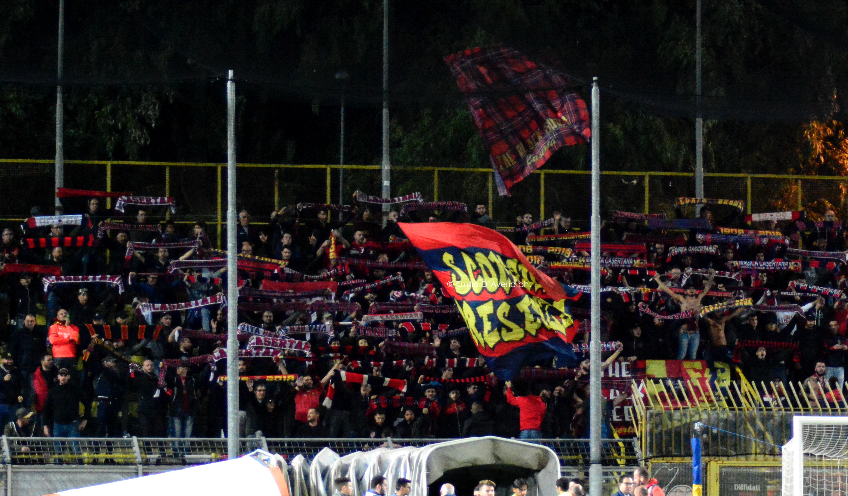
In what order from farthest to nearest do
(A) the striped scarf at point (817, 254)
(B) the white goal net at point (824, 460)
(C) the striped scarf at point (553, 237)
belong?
(A) the striped scarf at point (817, 254) < (C) the striped scarf at point (553, 237) < (B) the white goal net at point (824, 460)

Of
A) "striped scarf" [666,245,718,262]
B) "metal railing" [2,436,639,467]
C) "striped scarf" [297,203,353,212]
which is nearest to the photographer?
"metal railing" [2,436,639,467]

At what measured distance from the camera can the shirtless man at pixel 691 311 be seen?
2591 cm

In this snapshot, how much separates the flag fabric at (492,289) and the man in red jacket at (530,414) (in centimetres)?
42

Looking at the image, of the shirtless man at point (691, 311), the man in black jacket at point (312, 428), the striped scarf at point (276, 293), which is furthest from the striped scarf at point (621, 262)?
the man in black jacket at point (312, 428)

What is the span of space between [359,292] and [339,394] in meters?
4.63

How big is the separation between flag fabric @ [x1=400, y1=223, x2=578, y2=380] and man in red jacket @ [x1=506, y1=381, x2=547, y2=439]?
1.39ft

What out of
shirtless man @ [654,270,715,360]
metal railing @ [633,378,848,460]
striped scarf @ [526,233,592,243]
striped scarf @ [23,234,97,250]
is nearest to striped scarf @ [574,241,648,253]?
striped scarf @ [526,233,592,243]

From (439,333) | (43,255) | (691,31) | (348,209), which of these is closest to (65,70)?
(43,255)

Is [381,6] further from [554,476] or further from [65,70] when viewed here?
[554,476]

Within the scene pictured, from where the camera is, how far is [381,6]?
3706cm

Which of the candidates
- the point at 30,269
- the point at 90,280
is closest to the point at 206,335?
the point at 90,280

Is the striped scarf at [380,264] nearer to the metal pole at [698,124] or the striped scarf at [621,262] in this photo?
the striped scarf at [621,262]

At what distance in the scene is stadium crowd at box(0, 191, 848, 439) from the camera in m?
22.3

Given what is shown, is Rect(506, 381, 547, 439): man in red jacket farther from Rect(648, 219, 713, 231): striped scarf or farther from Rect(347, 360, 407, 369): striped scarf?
Rect(648, 219, 713, 231): striped scarf
